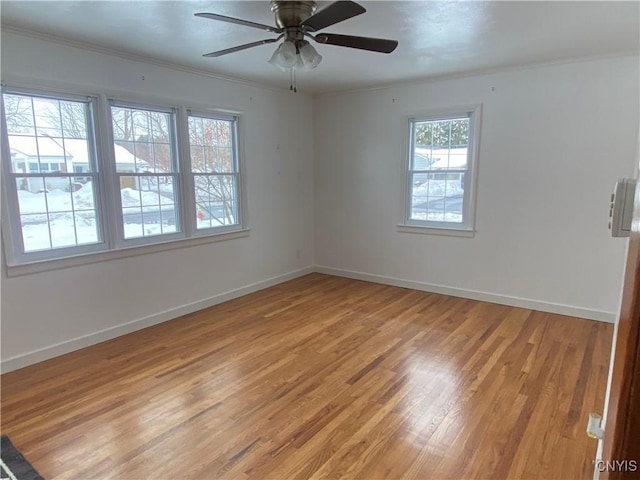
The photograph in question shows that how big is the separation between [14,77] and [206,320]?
2.54 meters

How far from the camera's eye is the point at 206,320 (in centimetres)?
396

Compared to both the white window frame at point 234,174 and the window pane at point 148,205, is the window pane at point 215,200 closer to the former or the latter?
the white window frame at point 234,174

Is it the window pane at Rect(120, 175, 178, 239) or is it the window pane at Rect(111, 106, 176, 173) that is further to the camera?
the window pane at Rect(120, 175, 178, 239)

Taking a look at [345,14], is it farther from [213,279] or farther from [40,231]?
[213,279]

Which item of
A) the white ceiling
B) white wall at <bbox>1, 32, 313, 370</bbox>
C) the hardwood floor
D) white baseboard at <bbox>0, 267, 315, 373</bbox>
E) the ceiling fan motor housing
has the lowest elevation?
the hardwood floor

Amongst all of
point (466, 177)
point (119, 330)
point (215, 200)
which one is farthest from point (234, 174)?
point (466, 177)

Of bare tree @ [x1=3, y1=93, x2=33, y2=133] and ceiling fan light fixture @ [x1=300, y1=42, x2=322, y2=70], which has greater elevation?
ceiling fan light fixture @ [x1=300, y1=42, x2=322, y2=70]

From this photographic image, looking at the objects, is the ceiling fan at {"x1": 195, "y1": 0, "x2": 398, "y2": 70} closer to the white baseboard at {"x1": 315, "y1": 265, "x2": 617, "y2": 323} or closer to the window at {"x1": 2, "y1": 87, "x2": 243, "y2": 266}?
the window at {"x1": 2, "y1": 87, "x2": 243, "y2": 266}

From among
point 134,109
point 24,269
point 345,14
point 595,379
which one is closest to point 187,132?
point 134,109

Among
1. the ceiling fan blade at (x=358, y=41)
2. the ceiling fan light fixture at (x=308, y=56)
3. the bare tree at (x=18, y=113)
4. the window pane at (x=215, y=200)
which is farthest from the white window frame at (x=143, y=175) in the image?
the ceiling fan blade at (x=358, y=41)

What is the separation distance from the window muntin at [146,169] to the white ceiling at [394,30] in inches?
22.4

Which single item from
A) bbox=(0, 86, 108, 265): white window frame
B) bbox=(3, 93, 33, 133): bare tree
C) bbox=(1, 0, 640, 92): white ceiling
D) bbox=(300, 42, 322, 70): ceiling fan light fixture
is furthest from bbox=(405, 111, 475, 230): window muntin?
bbox=(3, 93, 33, 133): bare tree

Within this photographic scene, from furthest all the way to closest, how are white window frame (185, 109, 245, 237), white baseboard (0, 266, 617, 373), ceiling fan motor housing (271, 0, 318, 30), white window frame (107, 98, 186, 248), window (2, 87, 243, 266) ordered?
white window frame (185, 109, 245, 237) < white window frame (107, 98, 186, 248) < white baseboard (0, 266, 617, 373) < window (2, 87, 243, 266) < ceiling fan motor housing (271, 0, 318, 30)

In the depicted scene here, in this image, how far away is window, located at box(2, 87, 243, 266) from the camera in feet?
9.59
